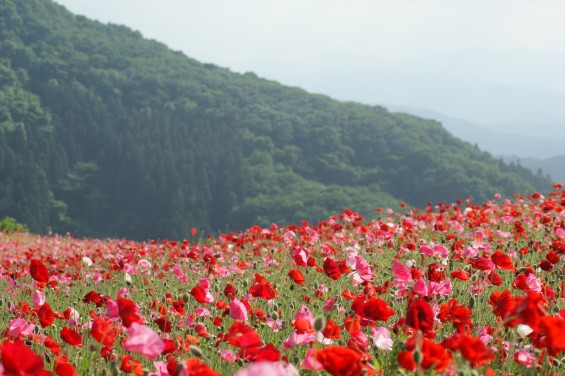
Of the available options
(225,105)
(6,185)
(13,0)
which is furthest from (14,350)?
(13,0)

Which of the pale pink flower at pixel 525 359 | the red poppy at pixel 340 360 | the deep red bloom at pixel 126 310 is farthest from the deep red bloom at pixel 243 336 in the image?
the pale pink flower at pixel 525 359

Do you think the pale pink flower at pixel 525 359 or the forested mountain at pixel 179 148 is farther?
the forested mountain at pixel 179 148

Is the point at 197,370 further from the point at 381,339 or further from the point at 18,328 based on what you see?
the point at 18,328

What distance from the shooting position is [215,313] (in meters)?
4.88

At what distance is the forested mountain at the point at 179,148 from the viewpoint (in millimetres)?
80938

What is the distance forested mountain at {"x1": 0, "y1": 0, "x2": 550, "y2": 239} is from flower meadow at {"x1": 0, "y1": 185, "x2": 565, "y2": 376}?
65.6m

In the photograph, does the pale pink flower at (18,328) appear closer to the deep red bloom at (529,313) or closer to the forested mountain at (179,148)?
the deep red bloom at (529,313)

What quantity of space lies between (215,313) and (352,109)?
117032 mm

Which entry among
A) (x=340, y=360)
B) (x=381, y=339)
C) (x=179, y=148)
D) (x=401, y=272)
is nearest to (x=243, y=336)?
(x=340, y=360)

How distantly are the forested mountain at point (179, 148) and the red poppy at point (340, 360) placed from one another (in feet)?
233

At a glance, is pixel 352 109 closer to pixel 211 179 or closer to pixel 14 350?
pixel 211 179

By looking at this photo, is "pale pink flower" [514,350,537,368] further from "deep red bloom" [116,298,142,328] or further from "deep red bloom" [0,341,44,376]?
"deep red bloom" [0,341,44,376]

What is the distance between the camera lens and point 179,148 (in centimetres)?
8869

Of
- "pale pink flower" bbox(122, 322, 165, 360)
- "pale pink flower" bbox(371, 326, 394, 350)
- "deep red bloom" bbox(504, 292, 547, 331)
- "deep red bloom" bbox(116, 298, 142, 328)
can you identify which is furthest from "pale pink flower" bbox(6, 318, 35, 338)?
"deep red bloom" bbox(504, 292, 547, 331)
